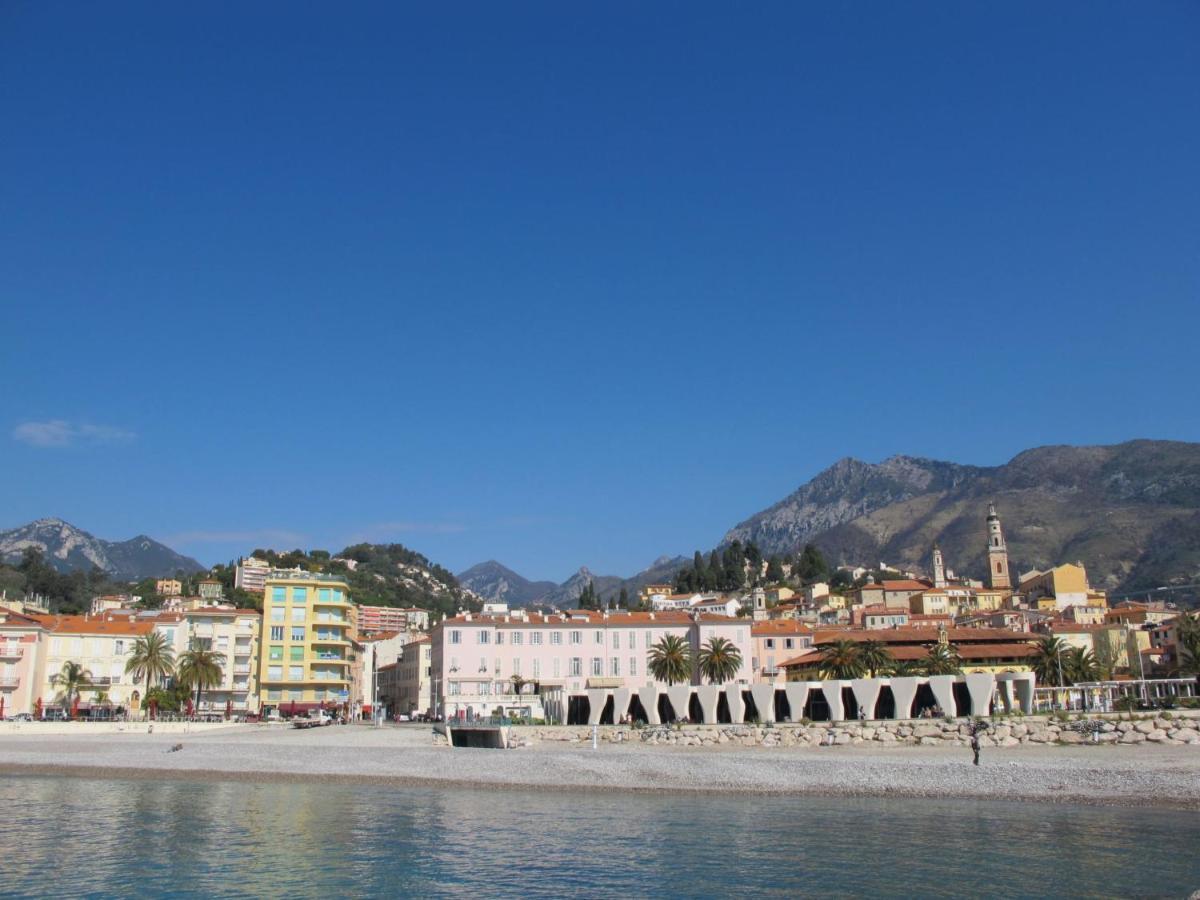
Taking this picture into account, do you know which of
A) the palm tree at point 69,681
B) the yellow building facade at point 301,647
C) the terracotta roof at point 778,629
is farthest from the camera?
the terracotta roof at point 778,629

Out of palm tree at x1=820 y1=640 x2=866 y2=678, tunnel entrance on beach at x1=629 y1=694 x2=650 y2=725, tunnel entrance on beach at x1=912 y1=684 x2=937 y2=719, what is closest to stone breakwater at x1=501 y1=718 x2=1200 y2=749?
tunnel entrance on beach at x1=629 y1=694 x2=650 y2=725

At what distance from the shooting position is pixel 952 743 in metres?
49.1

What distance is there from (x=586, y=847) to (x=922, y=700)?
119ft

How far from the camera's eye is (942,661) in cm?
6353

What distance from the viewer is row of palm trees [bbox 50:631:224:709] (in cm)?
7062

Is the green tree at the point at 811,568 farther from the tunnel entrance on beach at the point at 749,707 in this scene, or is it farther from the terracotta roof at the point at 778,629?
the tunnel entrance on beach at the point at 749,707

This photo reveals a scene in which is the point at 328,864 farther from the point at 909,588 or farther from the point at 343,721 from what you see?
the point at 909,588

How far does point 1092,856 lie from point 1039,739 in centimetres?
2368

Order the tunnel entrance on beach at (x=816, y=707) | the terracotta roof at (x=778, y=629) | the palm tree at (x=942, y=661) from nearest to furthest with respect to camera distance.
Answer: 1. the tunnel entrance on beach at (x=816, y=707)
2. the palm tree at (x=942, y=661)
3. the terracotta roof at (x=778, y=629)

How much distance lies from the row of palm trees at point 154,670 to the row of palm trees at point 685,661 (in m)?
31.0

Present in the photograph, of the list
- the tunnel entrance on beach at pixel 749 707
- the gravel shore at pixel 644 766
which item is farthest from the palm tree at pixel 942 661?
the gravel shore at pixel 644 766

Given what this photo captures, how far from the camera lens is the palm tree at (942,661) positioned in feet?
207

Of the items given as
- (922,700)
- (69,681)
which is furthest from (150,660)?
(922,700)

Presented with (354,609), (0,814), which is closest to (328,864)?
(0,814)
